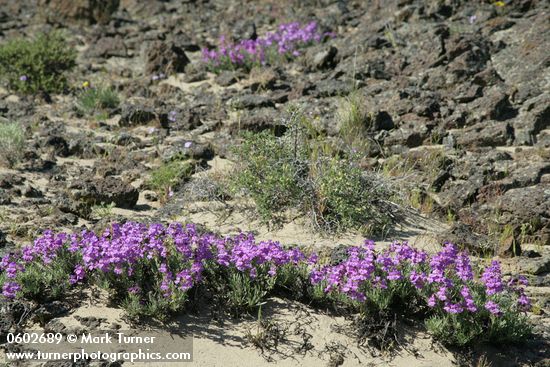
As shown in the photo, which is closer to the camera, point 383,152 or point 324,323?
point 324,323

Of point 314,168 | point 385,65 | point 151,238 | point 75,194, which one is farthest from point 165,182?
point 385,65

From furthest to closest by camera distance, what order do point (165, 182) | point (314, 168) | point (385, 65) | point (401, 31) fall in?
point (401, 31) → point (385, 65) → point (165, 182) → point (314, 168)

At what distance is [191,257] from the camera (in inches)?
223

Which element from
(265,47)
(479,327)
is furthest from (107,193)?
(265,47)

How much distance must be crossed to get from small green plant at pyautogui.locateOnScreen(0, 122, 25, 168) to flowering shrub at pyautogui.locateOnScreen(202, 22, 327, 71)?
4.46 m

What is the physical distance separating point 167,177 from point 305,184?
1.84 meters

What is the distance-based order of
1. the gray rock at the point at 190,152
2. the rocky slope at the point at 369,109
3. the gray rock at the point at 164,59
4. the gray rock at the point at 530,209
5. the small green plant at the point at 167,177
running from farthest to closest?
the gray rock at the point at 164,59 → the gray rock at the point at 190,152 → the small green plant at the point at 167,177 → the rocky slope at the point at 369,109 → the gray rock at the point at 530,209

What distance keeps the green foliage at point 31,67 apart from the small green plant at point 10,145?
9.70ft

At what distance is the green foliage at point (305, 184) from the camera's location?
6859 mm

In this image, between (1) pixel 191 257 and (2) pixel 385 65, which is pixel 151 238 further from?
(2) pixel 385 65

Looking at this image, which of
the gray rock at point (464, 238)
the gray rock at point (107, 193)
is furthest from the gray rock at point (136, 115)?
the gray rock at point (464, 238)

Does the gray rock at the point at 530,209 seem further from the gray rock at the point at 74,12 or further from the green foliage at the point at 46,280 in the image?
the gray rock at the point at 74,12

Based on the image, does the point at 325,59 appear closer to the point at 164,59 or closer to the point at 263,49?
the point at 263,49

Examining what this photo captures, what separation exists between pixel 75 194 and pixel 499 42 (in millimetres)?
7089
